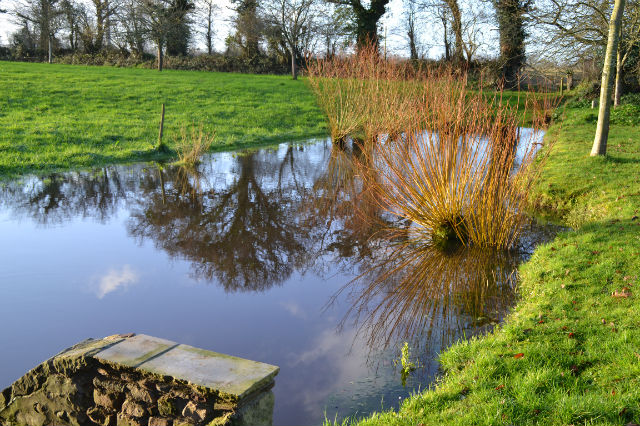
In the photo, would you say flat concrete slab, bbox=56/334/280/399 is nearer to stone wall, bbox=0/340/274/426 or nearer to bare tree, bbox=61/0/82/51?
stone wall, bbox=0/340/274/426

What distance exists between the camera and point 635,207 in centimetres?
788

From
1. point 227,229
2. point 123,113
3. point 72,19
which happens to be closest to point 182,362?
point 227,229

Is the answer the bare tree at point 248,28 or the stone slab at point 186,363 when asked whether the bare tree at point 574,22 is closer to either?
the stone slab at point 186,363

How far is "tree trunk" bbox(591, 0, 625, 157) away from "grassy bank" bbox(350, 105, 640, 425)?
12.5ft

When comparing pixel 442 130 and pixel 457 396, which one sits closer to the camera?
pixel 457 396

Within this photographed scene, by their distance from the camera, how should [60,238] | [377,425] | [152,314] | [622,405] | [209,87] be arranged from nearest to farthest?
[622,405] → [377,425] → [152,314] → [60,238] → [209,87]

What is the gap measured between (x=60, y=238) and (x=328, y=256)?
441cm

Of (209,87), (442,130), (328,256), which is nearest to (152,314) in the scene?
(328,256)

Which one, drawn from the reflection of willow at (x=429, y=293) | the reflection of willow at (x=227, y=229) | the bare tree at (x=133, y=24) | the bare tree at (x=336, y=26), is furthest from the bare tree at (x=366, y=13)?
the reflection of willow at (x=429, y=293)

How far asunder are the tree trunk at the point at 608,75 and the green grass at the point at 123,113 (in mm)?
11580

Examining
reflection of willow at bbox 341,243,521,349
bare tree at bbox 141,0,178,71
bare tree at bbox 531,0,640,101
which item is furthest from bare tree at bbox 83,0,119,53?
reflection of willow at bbox 341,243,521,349

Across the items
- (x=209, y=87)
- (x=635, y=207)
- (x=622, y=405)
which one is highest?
(x=209, y=87)

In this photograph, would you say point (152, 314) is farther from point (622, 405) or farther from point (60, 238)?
point (622, 405)

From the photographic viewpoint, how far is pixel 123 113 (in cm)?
2031
